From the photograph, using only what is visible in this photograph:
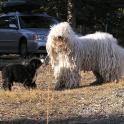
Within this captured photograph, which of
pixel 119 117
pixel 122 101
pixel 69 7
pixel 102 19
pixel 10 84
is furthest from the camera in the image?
pixel 102 19

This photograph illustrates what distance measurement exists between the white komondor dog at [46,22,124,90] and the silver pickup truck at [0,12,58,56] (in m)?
8.91

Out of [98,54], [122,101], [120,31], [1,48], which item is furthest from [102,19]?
[122,101]

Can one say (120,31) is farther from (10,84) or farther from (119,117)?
(119,117)

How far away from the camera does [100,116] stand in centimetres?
930

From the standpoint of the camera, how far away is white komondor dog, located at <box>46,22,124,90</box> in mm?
13312

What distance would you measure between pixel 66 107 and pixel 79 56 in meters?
3.66

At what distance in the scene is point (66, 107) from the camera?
32.6ft

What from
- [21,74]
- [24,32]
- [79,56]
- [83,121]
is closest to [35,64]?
[21,74]

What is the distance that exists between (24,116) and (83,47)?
4.47 metres

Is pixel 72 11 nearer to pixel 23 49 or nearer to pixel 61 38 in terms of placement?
pixel 23 49

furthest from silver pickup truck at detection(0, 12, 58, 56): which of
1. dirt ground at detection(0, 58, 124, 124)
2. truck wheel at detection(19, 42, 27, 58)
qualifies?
dirt ground at detection(0, 58, 124, 124)

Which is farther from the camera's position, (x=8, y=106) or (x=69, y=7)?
(x=69, y=7)

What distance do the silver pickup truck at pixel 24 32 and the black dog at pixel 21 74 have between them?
29.7 ft

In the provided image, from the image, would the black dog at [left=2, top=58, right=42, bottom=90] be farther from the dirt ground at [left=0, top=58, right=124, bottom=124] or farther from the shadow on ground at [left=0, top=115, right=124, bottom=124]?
the shadow on ground at [left=0, top=115, right=124, bottom=124]
